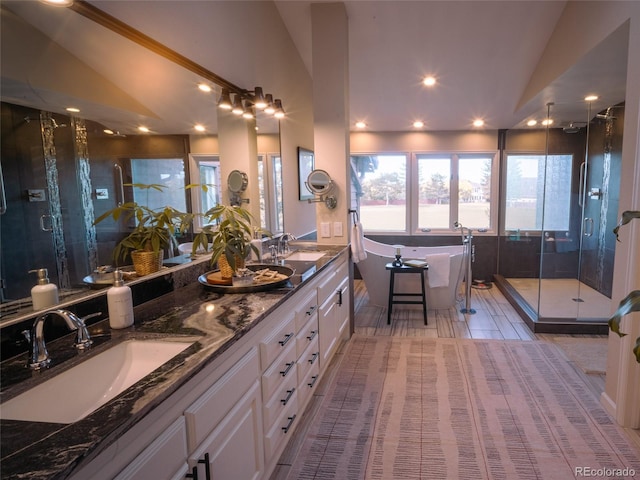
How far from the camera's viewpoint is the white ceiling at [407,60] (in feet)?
5.86

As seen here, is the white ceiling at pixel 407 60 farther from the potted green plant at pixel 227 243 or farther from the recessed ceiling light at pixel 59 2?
the potted green plant at pixel 227 243

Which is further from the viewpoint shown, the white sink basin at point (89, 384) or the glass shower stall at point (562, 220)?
the glass shower stall at point (562, 220)

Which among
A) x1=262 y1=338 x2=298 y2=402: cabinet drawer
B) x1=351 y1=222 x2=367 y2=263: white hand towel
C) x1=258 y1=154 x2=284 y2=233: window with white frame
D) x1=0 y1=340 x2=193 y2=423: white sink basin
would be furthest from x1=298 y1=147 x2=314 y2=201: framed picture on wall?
x1=0 y1=340 x2=193 y2=423: white sink basin

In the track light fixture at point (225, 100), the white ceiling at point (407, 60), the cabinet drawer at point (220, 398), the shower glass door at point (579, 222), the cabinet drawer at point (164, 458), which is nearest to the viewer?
the cabinet drawer at point (164, 458)

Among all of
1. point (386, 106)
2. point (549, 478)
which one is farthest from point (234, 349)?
point (386, 106)

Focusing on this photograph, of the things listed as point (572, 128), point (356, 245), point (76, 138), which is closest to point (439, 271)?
point (356, 245)

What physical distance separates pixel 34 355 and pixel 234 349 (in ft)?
1.99

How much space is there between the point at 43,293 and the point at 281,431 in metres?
1.25

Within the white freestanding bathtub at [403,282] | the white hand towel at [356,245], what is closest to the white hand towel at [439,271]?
the white freestanding bathtub at [403,282]

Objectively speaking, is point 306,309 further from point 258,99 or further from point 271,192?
point 258,99

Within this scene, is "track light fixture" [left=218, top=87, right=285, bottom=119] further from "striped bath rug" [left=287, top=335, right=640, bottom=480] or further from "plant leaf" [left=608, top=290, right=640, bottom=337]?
"plant leaf" [left=608, top=290, right=640, bottom=337]

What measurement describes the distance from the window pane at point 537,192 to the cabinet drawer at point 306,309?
3728 millimetres

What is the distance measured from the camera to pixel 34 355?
113 cm

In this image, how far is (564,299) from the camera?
15.2 feet
